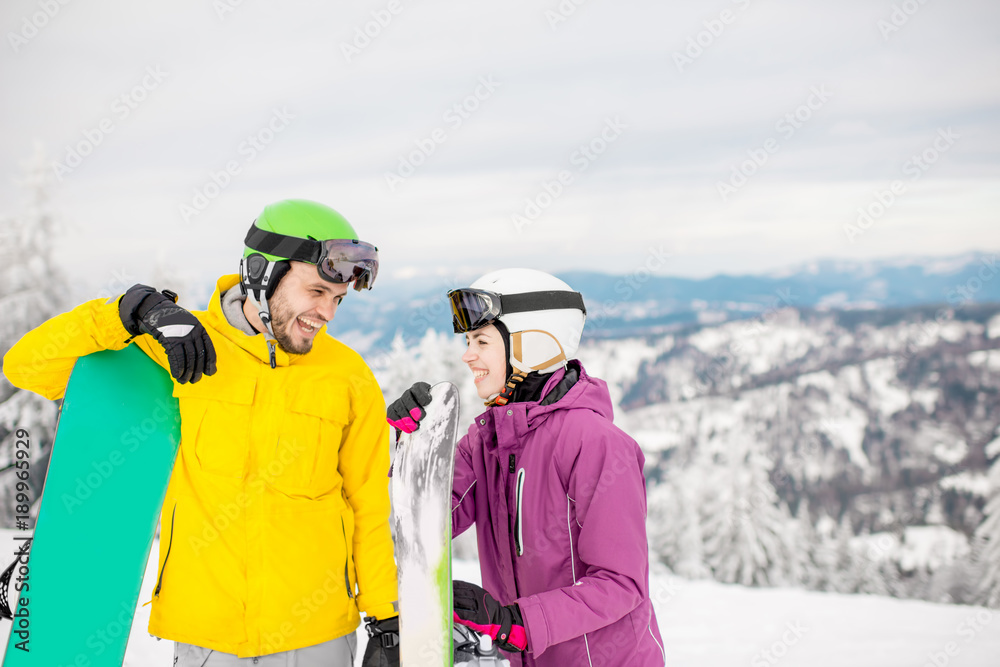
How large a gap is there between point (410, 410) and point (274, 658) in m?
1.02

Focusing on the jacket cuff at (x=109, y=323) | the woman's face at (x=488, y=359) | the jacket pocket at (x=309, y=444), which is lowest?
the jacket pocket at (x=309, y=444)

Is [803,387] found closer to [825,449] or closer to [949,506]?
[825,449]

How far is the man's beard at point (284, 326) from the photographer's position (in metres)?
2.59

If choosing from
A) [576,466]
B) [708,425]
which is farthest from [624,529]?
[708,425]

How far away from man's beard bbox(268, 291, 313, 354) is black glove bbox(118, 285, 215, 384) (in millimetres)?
294

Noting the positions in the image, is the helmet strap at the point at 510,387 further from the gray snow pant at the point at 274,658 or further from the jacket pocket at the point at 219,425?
the gray snow pant at the point at 274,658

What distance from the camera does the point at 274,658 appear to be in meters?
2.45

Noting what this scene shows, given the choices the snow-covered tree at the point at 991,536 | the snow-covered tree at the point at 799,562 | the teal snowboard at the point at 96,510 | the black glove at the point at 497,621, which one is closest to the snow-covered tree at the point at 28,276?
the teal snowboard at the point at 96,510

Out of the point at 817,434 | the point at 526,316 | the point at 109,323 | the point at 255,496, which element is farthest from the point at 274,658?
the point at 817,434

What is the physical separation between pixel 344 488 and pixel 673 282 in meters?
164

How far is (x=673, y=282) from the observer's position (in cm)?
16062

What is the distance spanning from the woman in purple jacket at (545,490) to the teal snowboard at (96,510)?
102cm

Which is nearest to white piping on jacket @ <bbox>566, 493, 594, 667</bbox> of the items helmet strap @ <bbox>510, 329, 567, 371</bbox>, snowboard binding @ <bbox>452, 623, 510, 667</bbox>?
snowboard binding @ <bbox>452, 623, 510, 667</bbox>

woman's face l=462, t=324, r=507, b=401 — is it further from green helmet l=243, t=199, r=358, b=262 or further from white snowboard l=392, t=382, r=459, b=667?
green helmet l=243, t=199, r=358, b=262
